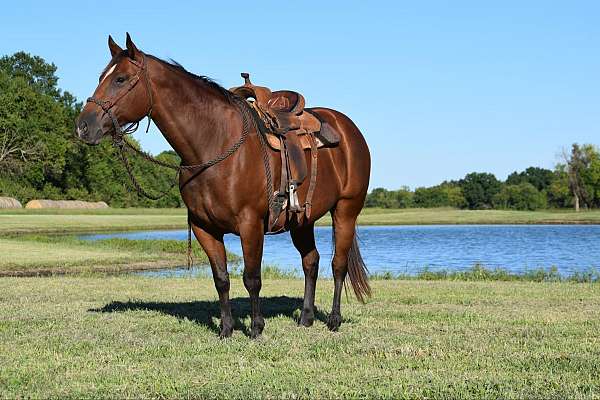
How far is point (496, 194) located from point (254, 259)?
12746 centimetres

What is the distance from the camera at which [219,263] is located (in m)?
8.22

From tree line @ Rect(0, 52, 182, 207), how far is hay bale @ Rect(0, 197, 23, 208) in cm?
382

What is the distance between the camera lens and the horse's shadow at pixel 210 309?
9.56 meters

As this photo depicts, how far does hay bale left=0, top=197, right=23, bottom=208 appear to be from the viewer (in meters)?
74.4

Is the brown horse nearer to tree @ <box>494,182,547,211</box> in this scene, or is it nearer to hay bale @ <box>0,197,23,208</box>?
hay bale @ <box>0,197,23,208</box>

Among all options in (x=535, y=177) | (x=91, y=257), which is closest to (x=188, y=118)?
(x=91, y=257)

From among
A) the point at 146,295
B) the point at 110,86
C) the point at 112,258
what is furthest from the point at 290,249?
the point at 110,86

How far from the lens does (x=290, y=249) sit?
119ft

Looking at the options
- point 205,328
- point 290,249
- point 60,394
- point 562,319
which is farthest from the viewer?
point 290,249

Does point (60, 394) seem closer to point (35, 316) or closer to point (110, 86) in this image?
point (110, 86)

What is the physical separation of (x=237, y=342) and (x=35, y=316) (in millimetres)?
3381

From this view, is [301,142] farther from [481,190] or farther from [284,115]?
[481,190]

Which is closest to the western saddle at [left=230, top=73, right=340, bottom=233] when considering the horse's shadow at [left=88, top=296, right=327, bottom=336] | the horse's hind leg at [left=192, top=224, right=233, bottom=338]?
the horse's hind leg at [left=192, top=224, right=233, bottom=338]

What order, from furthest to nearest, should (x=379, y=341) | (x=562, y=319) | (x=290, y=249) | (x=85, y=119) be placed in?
(x=290, y=249), (x=562, y=319), (x=379, y=341), (x=85, y=119)
